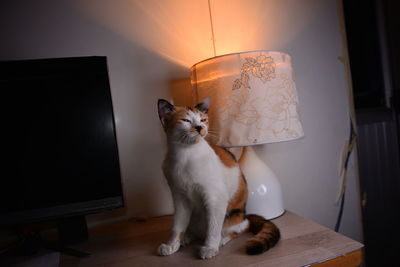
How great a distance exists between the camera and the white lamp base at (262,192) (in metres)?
0.93

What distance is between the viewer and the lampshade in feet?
2.70

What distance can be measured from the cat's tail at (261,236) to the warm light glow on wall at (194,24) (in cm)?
68

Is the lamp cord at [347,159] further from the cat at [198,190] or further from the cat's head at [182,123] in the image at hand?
the cat's head at [182,123]

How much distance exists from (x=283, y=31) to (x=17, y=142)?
1167 mm

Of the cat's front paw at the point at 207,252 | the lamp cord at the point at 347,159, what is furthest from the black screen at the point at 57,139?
the lamp cord at the point at 347,159

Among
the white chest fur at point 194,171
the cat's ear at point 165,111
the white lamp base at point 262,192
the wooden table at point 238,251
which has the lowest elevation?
the wooden table at point 238,251

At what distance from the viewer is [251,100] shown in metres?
0.82

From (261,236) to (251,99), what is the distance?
0.40m

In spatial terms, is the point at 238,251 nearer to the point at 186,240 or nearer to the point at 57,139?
the point at 186,240

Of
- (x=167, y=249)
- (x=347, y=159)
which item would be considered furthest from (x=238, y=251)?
(x=347, y=159)

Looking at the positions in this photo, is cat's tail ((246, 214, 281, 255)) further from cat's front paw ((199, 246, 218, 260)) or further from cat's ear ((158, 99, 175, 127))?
cat's ear ((158, 99, 175, 127))

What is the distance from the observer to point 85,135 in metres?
0.82

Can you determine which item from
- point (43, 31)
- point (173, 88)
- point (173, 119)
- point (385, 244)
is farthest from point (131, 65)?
point (385, 244)

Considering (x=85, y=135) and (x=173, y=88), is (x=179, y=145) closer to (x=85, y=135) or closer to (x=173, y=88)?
(x=85, y=135)
